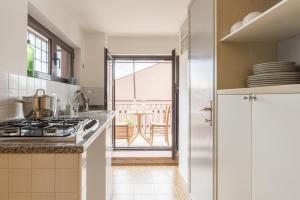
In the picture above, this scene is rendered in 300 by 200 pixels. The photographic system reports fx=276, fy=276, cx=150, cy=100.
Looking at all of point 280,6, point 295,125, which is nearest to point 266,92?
point 295,125

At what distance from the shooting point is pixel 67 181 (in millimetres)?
1188

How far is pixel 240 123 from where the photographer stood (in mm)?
1502

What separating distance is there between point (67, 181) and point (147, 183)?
8.91 ft

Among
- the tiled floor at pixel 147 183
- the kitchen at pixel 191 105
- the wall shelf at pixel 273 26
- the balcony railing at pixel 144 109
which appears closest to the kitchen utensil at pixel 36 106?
the kitchen at pixel 191 105

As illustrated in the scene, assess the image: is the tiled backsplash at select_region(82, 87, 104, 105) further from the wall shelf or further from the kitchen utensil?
the wall shelf

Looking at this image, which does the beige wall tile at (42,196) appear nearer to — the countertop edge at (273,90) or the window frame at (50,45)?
the countertop edge at (273,90)

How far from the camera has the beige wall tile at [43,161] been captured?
120 centimetres

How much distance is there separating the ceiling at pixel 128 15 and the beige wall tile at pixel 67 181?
7.20 feet

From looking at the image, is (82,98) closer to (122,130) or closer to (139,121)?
(122,130)

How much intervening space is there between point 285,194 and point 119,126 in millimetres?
5039

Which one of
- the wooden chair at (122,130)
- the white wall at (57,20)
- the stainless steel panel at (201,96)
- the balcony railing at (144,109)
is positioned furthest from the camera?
the balcony railing at (144,109)

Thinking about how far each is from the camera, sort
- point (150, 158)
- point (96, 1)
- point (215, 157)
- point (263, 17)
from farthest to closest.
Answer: point (150, 158)
point (96, 1)
point (215, 157)
point (263, 17)

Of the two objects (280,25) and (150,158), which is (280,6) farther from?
(150,158)

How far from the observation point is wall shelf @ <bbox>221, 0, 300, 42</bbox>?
4.07ft
